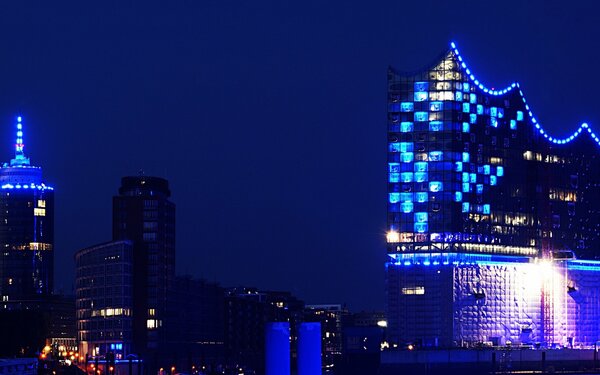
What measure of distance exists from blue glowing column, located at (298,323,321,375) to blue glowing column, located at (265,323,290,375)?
1.34 metres

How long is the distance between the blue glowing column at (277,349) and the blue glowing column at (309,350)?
4.41ft

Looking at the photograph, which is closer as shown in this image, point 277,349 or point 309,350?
point 277,349

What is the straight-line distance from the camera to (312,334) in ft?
515

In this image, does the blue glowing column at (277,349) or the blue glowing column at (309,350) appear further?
the blue glowing column at (309,350)

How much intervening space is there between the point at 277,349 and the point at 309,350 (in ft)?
9.46

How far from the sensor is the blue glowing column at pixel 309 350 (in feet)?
511

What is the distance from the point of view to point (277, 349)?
156125 millimetres

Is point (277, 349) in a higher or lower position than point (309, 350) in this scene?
higher

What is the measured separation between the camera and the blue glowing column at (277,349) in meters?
155

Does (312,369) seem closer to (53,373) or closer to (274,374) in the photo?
(274,374)

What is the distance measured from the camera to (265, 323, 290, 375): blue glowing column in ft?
510

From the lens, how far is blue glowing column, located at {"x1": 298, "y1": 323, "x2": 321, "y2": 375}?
511ft

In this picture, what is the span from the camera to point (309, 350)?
156 m

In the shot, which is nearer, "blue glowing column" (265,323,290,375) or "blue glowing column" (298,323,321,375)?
"blue glowing column" (265,323,290,375)
